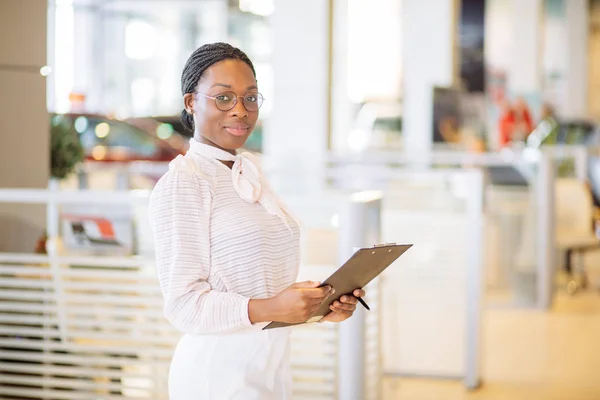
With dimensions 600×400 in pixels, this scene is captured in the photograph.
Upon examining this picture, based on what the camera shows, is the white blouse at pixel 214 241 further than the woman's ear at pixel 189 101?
No

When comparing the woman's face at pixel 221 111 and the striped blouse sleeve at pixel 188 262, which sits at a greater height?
the woman's face at pixel 221 111

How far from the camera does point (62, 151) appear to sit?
692 centimetres

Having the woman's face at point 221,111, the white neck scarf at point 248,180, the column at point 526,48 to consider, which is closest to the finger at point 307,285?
the white neck scarf at point 248,180

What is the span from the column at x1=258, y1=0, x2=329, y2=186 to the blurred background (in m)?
0.02

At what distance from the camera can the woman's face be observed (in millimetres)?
2287

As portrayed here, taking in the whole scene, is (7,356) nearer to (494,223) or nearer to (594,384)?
(594,384)

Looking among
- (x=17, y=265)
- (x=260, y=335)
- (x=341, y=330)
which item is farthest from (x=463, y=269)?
(x=260, y=335)

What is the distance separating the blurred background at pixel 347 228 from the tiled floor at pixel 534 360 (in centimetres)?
3

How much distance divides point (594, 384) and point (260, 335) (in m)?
4.53

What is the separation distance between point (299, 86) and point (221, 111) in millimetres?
7798

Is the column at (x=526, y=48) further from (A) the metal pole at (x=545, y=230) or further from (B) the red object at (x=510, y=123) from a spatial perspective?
(A) the metal pole at (x=545, y=230)

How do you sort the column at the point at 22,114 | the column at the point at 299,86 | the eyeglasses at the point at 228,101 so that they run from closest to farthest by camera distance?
the eyeglasses at the point at 228,101 < the column at the point at 22,114 < the column at the point at 299,86

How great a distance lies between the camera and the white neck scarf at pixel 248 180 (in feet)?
7.61

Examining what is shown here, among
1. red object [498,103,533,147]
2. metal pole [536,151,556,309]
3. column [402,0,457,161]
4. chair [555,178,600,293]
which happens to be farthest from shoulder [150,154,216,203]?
red object [498,103,533,147]
